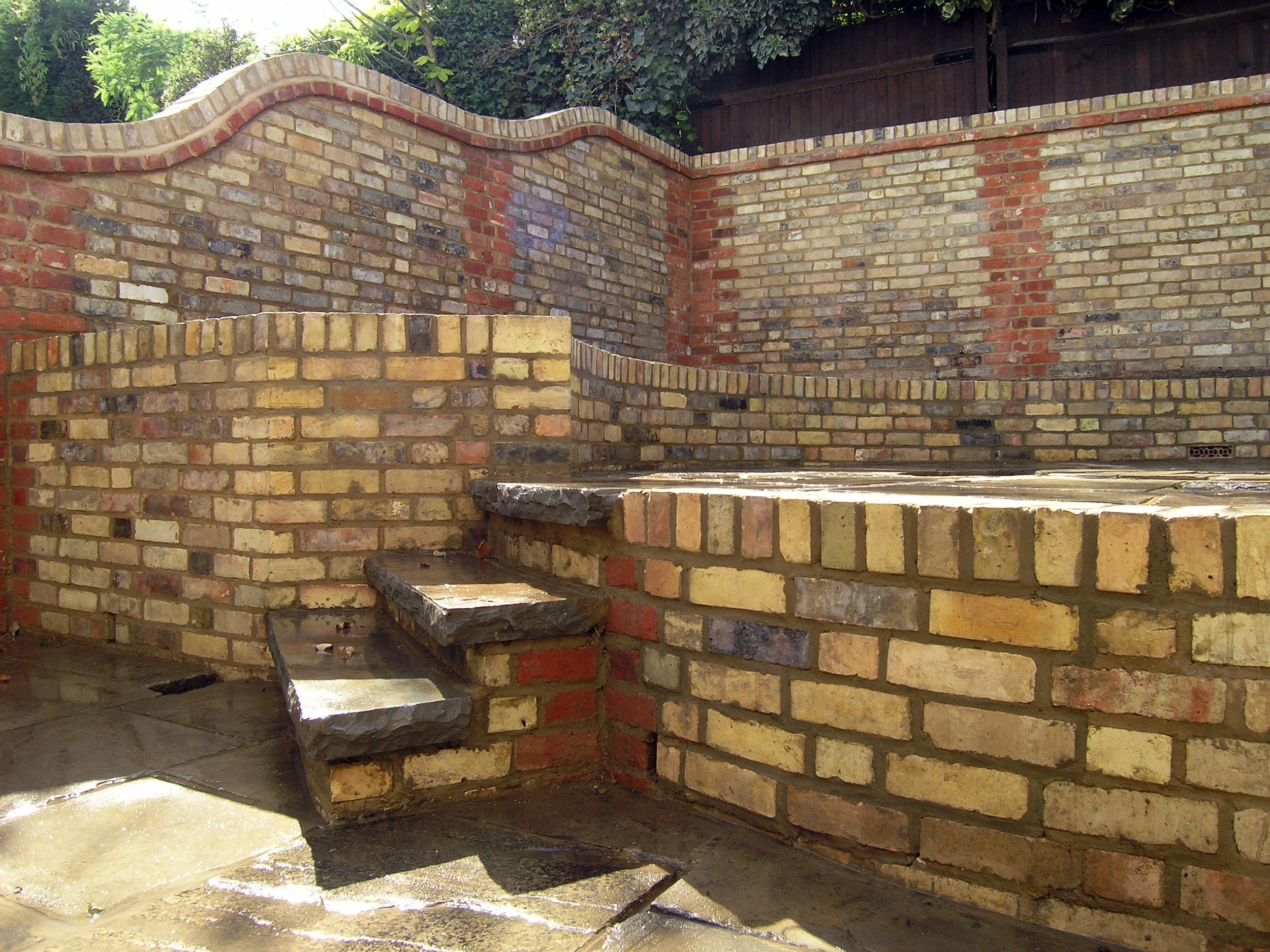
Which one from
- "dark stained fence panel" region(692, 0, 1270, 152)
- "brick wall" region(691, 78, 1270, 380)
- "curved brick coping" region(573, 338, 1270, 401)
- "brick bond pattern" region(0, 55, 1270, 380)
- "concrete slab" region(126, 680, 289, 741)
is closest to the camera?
"concrete slab" region(126, 680, 289, 741)

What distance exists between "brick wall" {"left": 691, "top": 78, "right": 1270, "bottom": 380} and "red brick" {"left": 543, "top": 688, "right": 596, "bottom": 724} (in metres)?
7.83

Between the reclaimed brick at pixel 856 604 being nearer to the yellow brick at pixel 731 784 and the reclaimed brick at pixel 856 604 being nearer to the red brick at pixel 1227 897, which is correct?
the yellow brick at pixel 731 784

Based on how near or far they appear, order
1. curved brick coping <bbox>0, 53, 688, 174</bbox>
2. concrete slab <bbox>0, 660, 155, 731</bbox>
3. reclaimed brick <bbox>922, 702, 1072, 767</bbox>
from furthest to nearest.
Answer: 1. curved brick coping <bbox>0, 53, 688, 174</bbox>
2. concrete slab <bbox>0, 660, 155, 731</bbox>
3. reclaimed brick <bbox>922, 702, 1072, 767</bbox>

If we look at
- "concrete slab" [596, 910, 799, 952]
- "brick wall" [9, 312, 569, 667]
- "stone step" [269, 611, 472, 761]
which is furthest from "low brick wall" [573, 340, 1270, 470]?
"concrete slab" [596, 910, 799, 952]

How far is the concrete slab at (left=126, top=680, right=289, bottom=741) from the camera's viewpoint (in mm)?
2812

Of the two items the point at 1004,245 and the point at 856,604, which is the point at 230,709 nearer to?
the point at 856,604

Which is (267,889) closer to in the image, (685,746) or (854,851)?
(685,746)

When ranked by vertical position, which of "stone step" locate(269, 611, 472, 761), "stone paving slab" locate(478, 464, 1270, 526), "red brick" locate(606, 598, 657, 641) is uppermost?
"stone paving slab" locate(478, 464, 1270, 526)

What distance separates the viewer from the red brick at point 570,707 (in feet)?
7.81

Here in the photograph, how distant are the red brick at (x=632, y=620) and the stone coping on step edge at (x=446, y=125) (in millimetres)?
4121

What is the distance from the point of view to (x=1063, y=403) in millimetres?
6121

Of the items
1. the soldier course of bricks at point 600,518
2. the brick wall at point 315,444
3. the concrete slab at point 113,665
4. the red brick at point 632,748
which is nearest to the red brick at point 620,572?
the soldier course of bricks at point 600,518

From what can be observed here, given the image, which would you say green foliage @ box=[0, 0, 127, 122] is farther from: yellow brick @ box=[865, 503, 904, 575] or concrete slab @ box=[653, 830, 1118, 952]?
concrete slab @ box=[653, 830, 1118, 952]

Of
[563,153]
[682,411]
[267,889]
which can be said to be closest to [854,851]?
[267,889]
